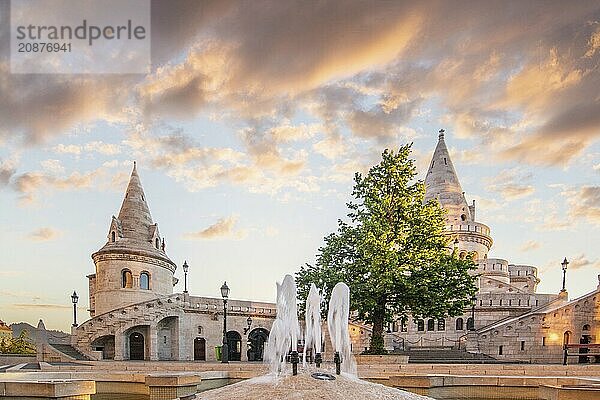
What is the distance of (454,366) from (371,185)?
895 centimetres

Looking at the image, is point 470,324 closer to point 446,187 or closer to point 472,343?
point 472,343

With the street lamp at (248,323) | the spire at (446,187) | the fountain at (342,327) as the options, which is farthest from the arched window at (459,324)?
the fountain at (342,327)

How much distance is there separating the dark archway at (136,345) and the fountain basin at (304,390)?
26.4 meters

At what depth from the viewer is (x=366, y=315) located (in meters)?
23.3

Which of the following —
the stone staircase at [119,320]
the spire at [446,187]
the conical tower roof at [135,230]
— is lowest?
the stone staircase at [119,320]

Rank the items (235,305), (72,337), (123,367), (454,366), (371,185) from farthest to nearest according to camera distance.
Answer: (235,305) → (72,337) → (371,185) → (123,367) → (454,366)

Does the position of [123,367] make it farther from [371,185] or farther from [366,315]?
[371,185]

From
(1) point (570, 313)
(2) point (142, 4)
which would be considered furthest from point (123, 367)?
(1) point (570, 313)

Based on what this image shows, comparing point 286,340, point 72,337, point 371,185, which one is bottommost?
point 72,337

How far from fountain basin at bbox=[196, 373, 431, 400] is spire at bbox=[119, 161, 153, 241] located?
30.1 metres

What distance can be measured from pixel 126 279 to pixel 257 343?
11.6m

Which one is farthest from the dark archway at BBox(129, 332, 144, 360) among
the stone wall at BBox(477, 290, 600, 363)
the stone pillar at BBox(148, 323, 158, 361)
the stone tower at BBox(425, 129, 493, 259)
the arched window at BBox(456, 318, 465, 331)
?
the stone tower at BBox(425, 129, 493, 259)

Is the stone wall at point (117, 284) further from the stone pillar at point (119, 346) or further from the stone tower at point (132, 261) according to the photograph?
the stone pillar at point (119, 346)

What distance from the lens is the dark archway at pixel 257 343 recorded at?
37.3 m
